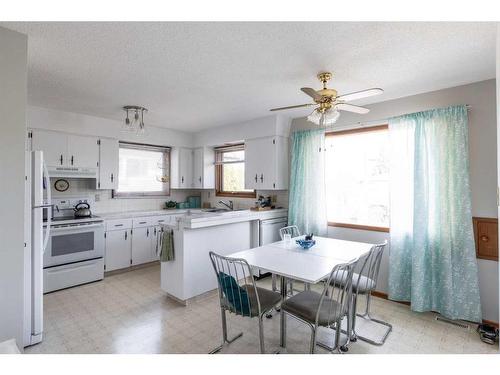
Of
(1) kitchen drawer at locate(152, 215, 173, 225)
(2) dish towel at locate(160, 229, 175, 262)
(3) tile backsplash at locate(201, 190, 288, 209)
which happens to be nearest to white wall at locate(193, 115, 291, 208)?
(3) tile backsplash at locate(201, 190, 288, 209)

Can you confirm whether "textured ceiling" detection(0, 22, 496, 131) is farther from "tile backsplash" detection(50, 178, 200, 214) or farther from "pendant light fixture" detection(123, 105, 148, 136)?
"tile backsplash" detection(50, 178, 200, 214)

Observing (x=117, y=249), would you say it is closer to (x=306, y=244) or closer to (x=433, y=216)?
(x=306, y=244)

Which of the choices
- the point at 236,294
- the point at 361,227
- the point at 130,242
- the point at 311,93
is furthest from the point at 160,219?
the point at 311,93

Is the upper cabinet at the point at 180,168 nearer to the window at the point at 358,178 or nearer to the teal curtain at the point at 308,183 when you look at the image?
the teal curtain at the point at 308,183

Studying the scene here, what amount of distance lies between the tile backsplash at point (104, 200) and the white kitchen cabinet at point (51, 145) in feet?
1.33

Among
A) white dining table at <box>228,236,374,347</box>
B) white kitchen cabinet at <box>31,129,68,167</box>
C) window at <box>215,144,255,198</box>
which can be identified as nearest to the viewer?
white dining table at <box>228,236,374,347</box>

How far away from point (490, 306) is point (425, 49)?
2479 millimetres

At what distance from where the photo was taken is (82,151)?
3885 mm

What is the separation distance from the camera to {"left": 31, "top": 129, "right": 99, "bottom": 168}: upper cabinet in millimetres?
3527

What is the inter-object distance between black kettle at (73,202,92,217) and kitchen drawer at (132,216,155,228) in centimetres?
63

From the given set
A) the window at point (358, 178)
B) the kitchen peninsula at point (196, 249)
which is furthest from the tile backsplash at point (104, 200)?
the window at point (358, 178)
